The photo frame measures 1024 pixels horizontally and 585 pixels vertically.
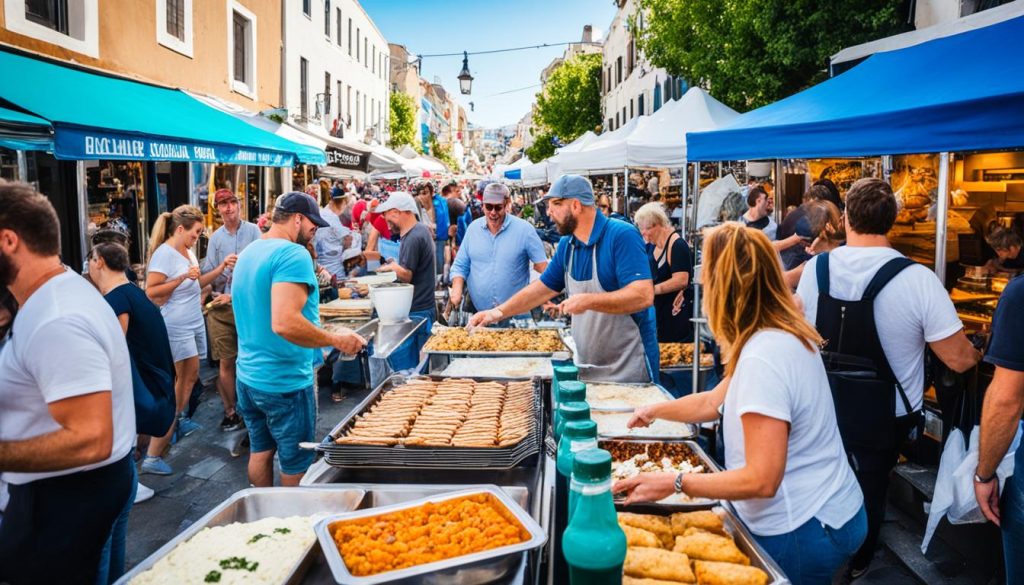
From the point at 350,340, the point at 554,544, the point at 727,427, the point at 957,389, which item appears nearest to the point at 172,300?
the point at 350,340

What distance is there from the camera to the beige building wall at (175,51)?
8836 mm

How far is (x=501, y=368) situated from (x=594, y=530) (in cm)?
265

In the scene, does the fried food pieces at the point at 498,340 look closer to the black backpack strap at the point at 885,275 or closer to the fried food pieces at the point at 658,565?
the black backpack strap at the point at 885,275

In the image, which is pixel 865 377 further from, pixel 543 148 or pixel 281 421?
pixel 543 148

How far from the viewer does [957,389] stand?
11.9 ft

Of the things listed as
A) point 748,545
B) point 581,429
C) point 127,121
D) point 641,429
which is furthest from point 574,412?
point 127,121

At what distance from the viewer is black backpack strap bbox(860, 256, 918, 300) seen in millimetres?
3199

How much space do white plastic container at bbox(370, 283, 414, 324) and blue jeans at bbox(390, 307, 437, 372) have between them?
0.26m

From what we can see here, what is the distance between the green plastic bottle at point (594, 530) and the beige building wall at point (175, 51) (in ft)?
29.2

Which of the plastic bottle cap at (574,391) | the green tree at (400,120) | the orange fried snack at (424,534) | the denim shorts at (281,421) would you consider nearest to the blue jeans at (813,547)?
the plastic bottle cap at (574,391)

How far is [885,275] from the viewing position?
321 cm

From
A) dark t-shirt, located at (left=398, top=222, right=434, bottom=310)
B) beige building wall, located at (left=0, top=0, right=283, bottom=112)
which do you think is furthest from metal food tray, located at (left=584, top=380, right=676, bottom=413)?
beige building wall, located at (left=0, top=0, right=283, bottom=112)

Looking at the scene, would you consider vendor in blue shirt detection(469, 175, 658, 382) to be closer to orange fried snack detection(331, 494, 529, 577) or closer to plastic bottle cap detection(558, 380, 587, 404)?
plastic bottle cap detection(558, 380, 587, 404)

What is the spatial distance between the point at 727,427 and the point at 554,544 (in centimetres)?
74
